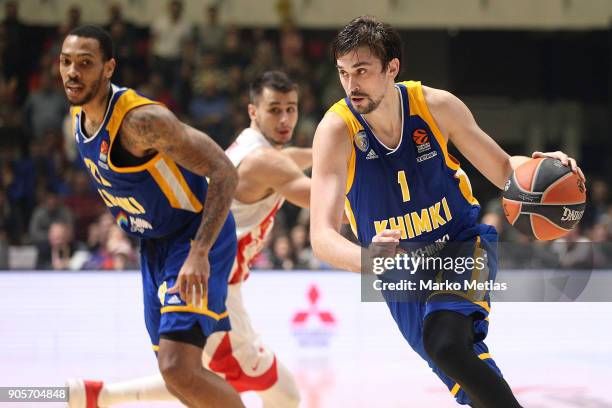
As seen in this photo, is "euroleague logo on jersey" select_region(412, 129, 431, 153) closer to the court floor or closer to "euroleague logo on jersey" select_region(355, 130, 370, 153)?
"euroleague logo on jersey" select_region(355, 130, 370, 153)

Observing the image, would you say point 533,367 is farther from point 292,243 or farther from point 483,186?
point 483,186

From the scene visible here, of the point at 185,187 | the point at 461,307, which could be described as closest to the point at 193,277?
the point at 185,187

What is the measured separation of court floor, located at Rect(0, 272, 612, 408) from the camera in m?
6.75

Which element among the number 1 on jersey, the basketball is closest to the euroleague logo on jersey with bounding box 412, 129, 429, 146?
the number 1 on jersey

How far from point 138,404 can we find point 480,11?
9.63 m

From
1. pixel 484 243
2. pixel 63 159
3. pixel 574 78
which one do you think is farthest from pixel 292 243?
pixel 574 78

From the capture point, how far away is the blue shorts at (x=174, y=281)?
406cm

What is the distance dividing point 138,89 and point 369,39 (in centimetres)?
876

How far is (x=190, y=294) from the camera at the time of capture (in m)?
3.97

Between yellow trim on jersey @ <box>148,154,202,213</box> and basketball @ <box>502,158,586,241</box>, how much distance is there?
52.6 inches

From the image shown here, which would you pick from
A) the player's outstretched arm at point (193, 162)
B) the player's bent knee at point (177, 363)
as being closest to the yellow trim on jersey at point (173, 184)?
the player's outstretched arm at point (193, 162)

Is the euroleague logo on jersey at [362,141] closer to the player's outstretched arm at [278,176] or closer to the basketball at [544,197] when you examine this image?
the basketball at [544,197]

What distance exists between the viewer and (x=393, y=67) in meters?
4.03

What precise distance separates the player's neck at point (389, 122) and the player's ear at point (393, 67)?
71 mm
